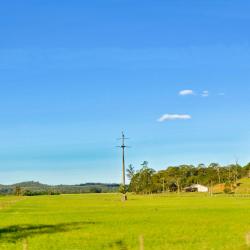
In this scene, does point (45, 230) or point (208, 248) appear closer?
point (208, 248)

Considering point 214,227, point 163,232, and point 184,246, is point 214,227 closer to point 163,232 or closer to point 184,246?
point 163,232

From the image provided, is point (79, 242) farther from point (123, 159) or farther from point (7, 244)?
point (123, 159)

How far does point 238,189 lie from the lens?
188125mm

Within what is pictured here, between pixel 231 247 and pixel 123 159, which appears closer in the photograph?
pixel 231 247

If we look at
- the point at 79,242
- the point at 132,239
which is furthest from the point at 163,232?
the point at 79,242

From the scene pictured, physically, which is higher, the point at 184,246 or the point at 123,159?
the point at 123,159

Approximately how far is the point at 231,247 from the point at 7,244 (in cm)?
1202

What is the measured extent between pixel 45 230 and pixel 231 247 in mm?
18034

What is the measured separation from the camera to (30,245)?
2933 cm

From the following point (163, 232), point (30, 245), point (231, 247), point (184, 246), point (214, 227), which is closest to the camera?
point (231, 247)

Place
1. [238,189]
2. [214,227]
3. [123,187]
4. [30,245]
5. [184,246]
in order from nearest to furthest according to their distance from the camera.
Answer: [184,246]
[30,245]
[214,227]
[123,187]
[238,189]

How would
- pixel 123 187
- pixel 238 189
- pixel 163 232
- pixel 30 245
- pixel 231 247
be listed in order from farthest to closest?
pixel 238 189 < pixel 123 187 < pixel 163 232 < pixel 30 245 < pixel 231 247

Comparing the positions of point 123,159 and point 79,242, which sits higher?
point 123,159

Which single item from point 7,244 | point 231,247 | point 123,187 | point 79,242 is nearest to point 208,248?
point 231,247
